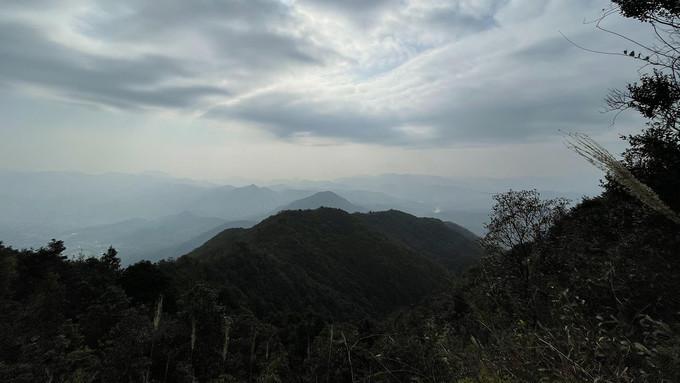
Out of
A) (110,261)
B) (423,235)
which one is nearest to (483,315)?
(110,261)

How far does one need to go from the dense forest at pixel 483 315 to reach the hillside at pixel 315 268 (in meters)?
7.37

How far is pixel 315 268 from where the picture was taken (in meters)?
106

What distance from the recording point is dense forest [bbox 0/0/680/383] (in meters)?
2.51

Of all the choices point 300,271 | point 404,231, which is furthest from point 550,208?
point 404,231

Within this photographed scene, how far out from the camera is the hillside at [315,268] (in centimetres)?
7725

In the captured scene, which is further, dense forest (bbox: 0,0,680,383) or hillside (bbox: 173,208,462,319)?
hillside (bbox: 173,208,462,319)

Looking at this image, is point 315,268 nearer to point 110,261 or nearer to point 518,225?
point 110,261

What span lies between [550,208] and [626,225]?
718 cm

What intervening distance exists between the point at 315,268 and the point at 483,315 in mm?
105953

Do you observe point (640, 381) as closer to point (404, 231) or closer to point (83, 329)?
point (83, 329)

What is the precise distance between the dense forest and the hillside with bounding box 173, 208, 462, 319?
290 inches

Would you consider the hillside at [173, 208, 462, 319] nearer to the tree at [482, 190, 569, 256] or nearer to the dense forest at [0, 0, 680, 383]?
the dense forest at [0, 0, 680, 383]

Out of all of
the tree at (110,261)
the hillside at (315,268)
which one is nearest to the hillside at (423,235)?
the hillside at (315,268)

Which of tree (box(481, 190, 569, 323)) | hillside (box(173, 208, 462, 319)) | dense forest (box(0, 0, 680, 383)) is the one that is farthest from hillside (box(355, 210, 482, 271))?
tree (box(481, 190, 569, 323))
